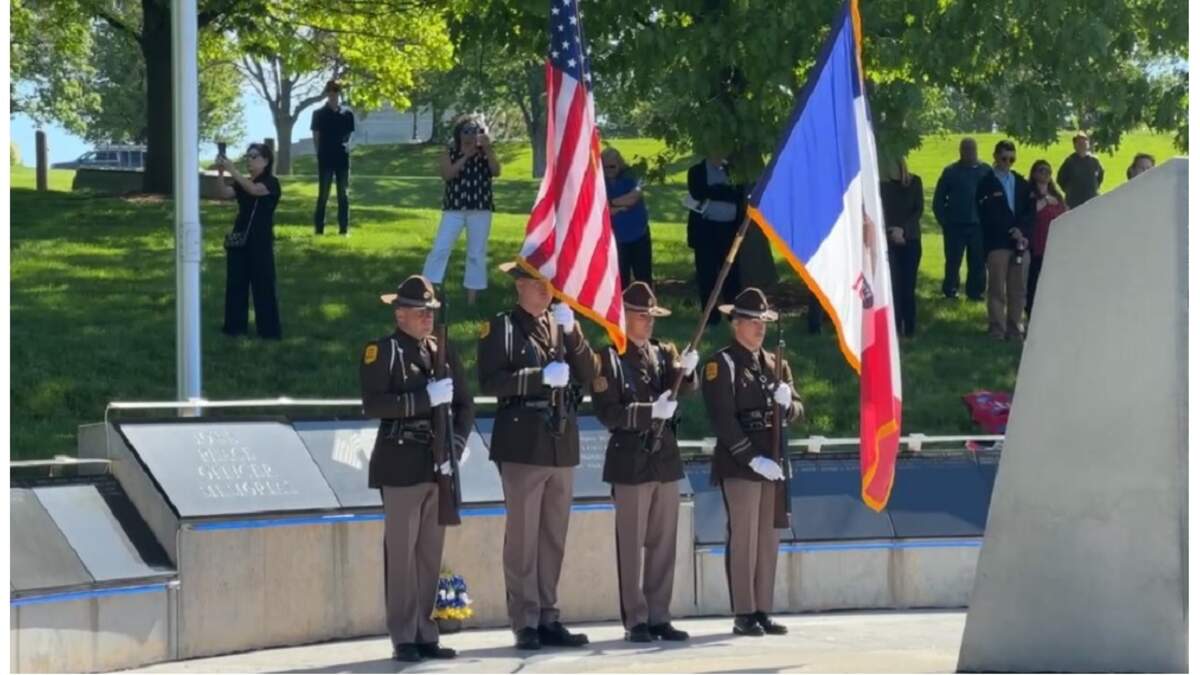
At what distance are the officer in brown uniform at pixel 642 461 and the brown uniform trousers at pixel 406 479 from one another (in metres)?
1.05

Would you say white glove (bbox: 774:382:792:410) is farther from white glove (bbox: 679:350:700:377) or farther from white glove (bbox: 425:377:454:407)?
white glove (bbox: 425:377:454:407)

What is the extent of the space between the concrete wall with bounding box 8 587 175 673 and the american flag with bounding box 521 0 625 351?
7.75 feet

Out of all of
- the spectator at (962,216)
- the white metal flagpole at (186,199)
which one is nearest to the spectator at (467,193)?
the spectator at (962,216)

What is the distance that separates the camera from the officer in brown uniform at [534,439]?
438 inches

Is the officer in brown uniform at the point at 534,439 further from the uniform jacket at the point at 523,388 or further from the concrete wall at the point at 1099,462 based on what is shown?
the concrete wall at the point at 1099,462

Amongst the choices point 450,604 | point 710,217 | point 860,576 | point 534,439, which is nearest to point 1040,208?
point 710,217

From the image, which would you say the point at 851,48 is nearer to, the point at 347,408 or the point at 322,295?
the point at 347,408

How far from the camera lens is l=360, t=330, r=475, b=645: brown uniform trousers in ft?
35.2

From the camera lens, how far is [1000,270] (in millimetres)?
19484

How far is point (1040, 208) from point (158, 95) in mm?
12568

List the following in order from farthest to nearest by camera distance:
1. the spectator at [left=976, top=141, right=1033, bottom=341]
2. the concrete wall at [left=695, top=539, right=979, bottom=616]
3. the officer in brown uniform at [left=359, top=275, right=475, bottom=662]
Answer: the spectator at [left=976, top=141, right=1033, bottom=341], the concrete wall at [left=695, top=539, right=979, bottom=616], the officer in brown uniform at [left=359, top=275, right=475, bottom=662]

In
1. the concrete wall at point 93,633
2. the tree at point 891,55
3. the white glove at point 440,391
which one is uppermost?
the tree at point 891,55

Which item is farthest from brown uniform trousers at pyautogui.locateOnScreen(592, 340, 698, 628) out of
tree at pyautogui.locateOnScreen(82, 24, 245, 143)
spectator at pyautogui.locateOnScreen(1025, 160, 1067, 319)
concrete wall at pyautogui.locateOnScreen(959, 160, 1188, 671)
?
tree at pyautogui.locateOnScreen(82, 24, 245, 143)

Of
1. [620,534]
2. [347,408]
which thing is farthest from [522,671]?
[347,408]
